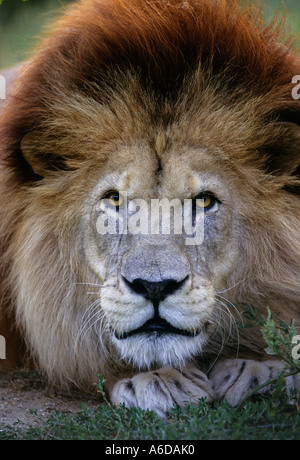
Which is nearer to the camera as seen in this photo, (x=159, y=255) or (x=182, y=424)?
(x=182, y=424)

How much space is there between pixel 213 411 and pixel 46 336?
0.98 m

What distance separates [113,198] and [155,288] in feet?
1.80

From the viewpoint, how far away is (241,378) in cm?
310

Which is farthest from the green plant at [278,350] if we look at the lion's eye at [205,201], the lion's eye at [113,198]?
the lion's eye at [113,198]

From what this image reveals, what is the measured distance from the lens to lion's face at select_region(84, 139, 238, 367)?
2805 millimetres

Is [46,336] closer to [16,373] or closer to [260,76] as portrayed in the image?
[16,373]

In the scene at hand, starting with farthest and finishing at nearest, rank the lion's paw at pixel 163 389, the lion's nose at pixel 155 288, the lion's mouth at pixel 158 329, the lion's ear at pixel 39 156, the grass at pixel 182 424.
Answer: the lion's ear at pixel 39 156 → the lion's paw at pixel 163 389 → the lion's mouth at pixel 158 329 → the lion's nose at pixel 155 288 → the grass at pixel 182 424

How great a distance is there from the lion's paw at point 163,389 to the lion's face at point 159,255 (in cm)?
10

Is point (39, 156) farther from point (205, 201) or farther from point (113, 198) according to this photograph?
point (205, 201)

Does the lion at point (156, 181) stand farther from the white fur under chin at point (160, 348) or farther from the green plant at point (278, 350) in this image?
the green plant at point (278, 350)

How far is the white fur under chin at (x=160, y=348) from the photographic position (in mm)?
2906

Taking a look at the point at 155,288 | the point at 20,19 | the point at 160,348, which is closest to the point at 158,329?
the point at 160,348
